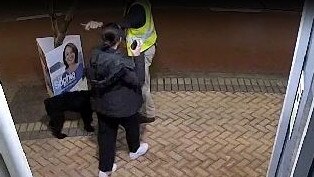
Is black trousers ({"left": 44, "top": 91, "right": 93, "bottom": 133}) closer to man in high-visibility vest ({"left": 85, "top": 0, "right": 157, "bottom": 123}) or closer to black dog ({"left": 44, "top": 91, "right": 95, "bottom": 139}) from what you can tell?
black dog ({"left": 44, "top": 91, "right": 95, "bottom": 139})

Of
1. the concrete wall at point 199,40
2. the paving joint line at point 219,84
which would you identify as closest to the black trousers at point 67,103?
the paving joint line at point 219,84

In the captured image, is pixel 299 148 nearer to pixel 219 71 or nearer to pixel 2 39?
pixel 219 71

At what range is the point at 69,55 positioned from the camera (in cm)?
452

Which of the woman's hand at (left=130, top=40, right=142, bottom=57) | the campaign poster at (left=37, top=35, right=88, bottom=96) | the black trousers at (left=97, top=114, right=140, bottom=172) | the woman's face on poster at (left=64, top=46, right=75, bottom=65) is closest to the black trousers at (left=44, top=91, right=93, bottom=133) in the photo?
the campaign poster at (left=37, top=35, right=88, bottom=96)

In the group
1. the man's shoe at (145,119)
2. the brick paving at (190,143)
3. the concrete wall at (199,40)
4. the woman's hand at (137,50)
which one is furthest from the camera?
the concrete wall at (199,40)

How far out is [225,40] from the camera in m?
6.84

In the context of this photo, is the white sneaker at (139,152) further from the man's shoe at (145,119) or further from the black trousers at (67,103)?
the black trousers at (67,103)

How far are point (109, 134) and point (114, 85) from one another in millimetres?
566

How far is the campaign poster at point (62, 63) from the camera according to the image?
4.40 meters

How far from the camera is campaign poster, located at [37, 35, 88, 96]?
440 cm

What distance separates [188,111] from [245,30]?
2.89 meters

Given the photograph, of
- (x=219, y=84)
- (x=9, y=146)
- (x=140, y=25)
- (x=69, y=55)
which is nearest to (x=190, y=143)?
(x=219, y=84)

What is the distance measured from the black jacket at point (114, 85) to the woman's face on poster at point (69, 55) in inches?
45.0

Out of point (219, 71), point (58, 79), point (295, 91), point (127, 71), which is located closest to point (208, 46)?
point (219, 71)
